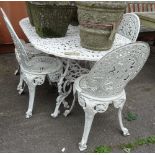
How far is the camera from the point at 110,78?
2465 mm

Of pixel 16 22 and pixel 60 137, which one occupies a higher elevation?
pixel 16 22

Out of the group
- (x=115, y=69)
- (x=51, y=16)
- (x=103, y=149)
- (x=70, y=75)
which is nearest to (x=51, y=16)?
(x=51, y=16)

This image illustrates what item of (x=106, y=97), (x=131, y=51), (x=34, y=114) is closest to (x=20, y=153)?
(x=34, y=114)

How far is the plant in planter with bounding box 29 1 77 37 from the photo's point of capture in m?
2.81

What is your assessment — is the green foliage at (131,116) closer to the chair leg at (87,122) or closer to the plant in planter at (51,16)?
the chair leg at (87,122)

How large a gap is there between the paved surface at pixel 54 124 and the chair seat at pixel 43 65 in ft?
1.85

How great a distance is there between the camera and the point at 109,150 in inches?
109

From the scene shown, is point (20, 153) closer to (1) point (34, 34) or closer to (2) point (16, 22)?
(1) point (34, 34)

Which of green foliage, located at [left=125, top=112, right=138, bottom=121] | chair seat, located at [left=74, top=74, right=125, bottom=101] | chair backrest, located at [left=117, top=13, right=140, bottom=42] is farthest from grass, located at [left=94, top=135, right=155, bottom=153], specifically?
chair backrest, located at [left=117, top=13, right=140, bottom=42]

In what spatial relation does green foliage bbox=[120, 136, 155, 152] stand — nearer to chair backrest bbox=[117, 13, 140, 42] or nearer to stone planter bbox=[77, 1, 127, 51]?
stone planter bbox=[77, 1, 127, 51]

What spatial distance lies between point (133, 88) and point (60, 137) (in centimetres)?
168

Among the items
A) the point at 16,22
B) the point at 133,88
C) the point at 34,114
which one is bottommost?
the point at 133,88

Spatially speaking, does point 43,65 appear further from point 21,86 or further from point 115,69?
point 115,69

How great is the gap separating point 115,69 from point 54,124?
112 centimetres
